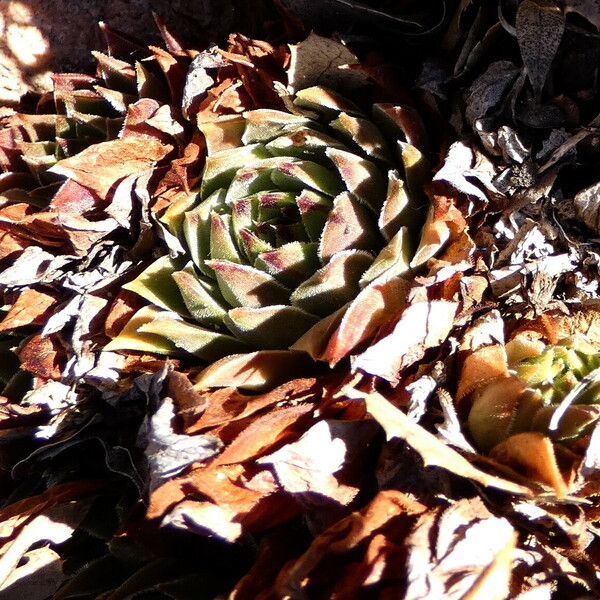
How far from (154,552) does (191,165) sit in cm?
45

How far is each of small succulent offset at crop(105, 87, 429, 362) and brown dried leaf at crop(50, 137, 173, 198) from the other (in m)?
0.08

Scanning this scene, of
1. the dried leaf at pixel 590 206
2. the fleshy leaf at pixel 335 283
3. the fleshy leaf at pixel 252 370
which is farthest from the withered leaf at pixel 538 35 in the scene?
the fleshy leaf at pixel 252 370

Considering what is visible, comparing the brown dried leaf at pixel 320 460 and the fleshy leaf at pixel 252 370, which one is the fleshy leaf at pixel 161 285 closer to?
the fleshy leaf at pixel 252 370

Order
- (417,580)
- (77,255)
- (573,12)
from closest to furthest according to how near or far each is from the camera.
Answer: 1. (417,580)
2. (573,12)
3. (77,255)

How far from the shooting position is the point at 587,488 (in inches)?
22.8

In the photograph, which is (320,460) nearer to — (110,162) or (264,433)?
(264,433)

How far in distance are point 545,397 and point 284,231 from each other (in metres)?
0.33

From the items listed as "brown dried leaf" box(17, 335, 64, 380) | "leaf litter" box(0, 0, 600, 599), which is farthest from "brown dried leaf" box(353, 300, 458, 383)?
"brown dried leaf" box(17, 335, 64, 380)

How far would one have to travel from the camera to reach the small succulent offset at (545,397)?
1.96 ft

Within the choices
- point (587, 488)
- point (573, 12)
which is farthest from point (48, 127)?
point (587, 488)

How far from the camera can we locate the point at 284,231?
809 millimetres

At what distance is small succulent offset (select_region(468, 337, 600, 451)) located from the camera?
1.96ft

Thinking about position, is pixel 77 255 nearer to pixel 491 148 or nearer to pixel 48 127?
pixel 48 127

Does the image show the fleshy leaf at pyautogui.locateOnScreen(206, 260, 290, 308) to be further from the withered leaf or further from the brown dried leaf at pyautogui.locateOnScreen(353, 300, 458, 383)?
the withered leaf
